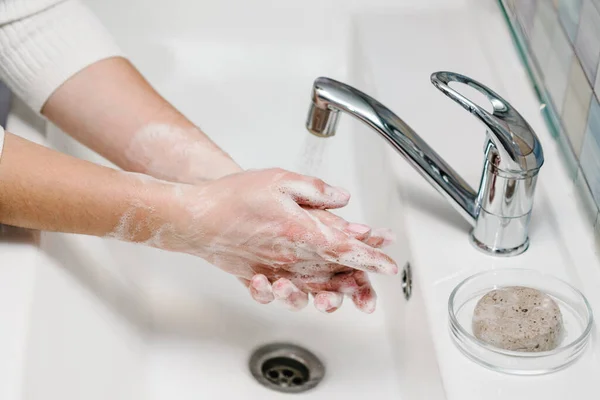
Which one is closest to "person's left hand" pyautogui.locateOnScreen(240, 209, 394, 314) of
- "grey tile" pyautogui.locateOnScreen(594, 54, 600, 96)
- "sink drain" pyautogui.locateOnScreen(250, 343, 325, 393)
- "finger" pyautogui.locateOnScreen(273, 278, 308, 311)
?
"finger" pyautogui.locateOnScreen(273, 278, 308, 311)

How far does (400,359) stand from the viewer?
0.86 metres

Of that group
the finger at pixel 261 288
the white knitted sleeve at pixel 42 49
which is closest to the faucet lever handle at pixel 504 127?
the finger at pixel 261 288

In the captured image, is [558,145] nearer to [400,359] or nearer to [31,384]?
[400,359]

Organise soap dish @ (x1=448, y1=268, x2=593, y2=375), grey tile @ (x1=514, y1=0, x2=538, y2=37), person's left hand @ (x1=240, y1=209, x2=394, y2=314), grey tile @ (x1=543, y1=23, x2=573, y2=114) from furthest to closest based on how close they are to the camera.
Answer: grey tile @ (x1=514, y1=0, x2=538, y2=37)
grey tile @ (x1=543, y1=23, x2=573, y2=114)
person's left hand @ (x1=240, y1=209, x2=394, y2=314)
soap dish @ (x1=448, y1=268, x2=593, y2=375)

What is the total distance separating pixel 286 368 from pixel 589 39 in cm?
42

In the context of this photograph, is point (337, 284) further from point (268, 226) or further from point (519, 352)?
point (519, 352)

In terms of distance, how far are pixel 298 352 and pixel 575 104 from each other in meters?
0.36

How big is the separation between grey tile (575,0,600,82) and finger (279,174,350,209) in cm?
24

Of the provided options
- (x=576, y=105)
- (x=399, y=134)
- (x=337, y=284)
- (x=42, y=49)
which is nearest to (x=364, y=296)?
(x=337, y=284)

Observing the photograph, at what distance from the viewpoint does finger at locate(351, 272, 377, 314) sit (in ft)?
2.59

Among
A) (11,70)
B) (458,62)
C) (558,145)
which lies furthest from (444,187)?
(11,70)

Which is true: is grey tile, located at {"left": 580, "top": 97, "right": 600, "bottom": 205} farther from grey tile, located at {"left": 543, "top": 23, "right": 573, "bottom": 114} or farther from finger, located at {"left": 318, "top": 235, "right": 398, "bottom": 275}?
finger, located at {"left": 318, "top": 235, "right": 398, "bottom": 275}

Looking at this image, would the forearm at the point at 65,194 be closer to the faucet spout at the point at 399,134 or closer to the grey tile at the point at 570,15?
the faucet spout at the point at 399,134

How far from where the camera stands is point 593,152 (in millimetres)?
793
